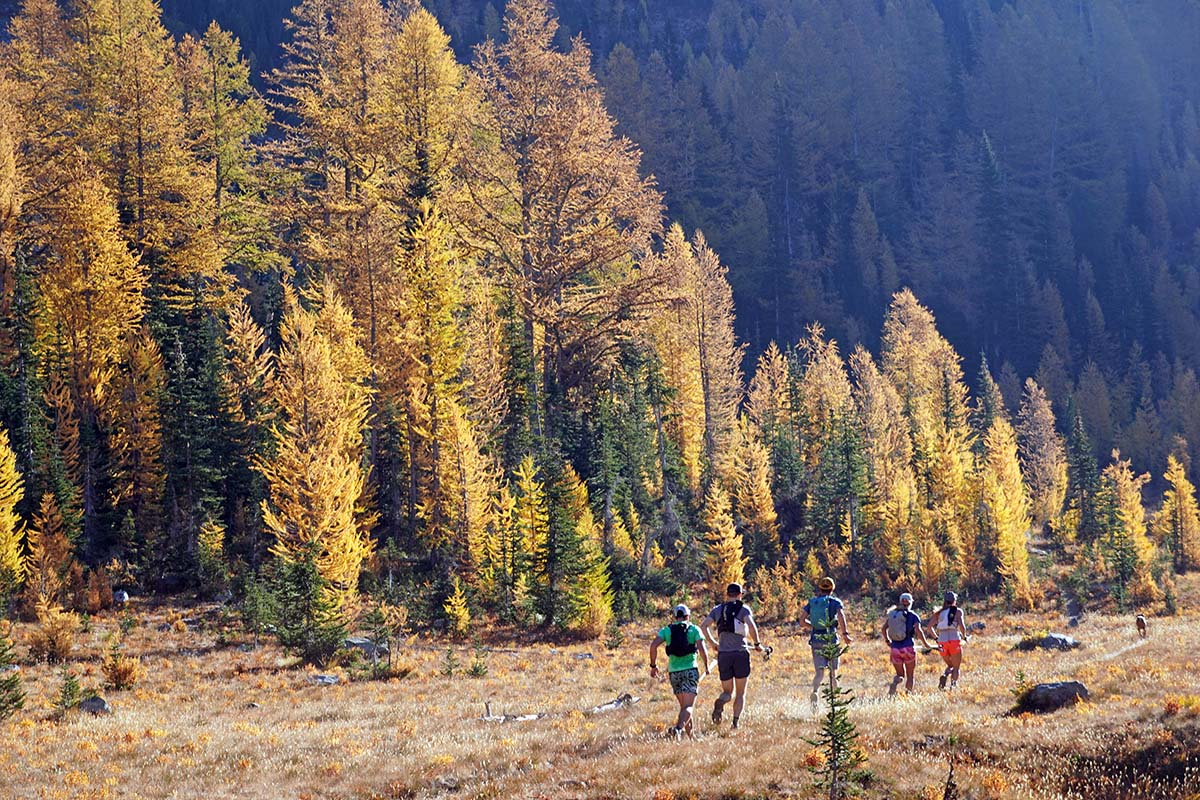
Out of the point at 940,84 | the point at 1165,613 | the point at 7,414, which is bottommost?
the point at 1165,613

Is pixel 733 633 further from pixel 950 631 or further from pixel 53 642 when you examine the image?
pixel 53 642

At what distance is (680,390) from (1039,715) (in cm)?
3474

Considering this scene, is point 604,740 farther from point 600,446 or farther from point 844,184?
point 844,184

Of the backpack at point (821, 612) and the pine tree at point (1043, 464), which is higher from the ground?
the pine tree at point (1043, 464)

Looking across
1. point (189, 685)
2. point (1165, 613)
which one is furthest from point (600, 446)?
point (1165, 613)

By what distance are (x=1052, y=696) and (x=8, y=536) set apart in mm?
25841

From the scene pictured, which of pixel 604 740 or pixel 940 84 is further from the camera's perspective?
pixel 940 84

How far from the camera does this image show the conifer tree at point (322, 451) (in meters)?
27.1

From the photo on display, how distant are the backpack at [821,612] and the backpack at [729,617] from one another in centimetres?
234

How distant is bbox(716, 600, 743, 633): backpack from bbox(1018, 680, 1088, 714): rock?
441cm

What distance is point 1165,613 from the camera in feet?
125

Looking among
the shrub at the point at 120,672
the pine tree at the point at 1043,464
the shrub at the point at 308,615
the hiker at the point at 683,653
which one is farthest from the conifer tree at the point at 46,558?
the pine tree at the point at 1043,464

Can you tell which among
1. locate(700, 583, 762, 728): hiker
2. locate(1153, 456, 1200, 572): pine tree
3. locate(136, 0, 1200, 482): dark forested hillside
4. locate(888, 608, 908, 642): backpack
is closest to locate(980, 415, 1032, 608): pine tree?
locate(1153, 456, 1200, 572): pine tree

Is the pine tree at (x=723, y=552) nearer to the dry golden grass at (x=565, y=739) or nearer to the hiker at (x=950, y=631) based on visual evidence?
the dry golden grass at (x=565, y=739)
